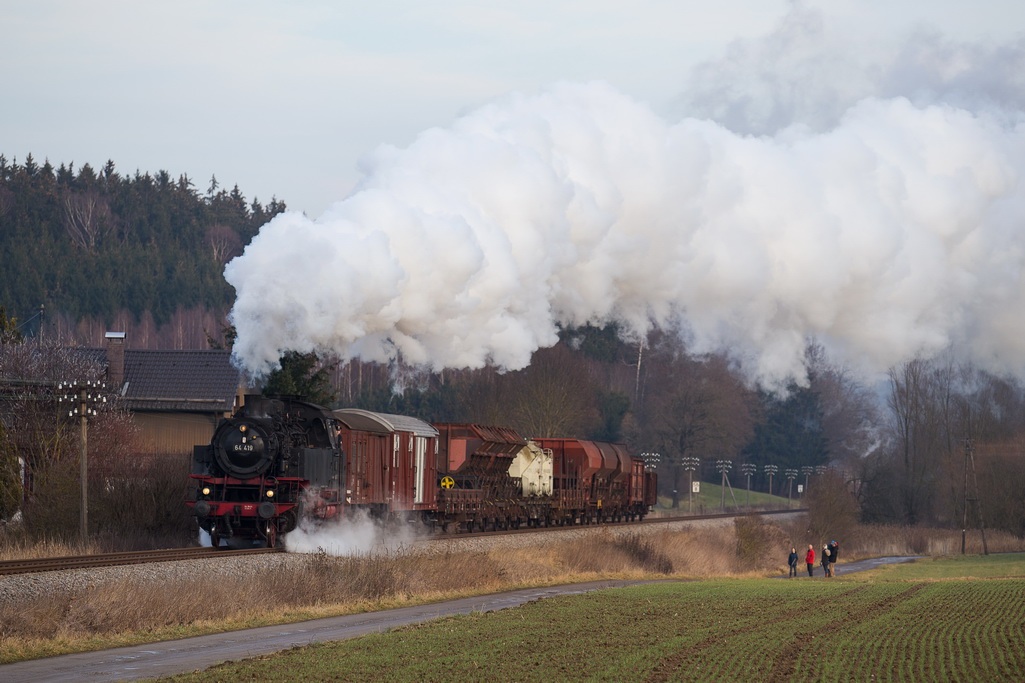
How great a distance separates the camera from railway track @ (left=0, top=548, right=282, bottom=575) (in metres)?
25.4

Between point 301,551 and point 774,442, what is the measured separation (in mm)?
108412

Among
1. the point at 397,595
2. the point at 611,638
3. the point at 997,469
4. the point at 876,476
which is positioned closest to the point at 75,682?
the point at 611,638

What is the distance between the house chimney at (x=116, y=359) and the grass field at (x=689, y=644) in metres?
38.5

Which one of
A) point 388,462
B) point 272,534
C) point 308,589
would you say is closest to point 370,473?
point 388,462

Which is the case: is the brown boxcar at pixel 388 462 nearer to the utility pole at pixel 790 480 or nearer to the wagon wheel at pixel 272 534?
the wagon wheel at pixel 272 534

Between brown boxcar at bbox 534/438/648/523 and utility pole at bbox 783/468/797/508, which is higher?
brown boxcar at bbox 534/438/648/523

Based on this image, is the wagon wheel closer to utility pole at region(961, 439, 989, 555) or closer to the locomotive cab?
the locomotive cab

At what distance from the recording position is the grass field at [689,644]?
18422 millimetres

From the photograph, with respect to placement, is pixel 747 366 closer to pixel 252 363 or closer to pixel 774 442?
pixel 252 363

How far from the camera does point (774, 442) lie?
445 feet

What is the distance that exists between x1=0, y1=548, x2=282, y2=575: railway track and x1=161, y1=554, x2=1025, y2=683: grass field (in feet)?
23.9

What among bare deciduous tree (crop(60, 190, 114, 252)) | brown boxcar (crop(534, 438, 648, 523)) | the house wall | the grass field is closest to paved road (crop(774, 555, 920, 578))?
brown boxcar (crop(534, 438, 648, 523))

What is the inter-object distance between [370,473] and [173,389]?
3036 cm

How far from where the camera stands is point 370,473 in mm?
37031
